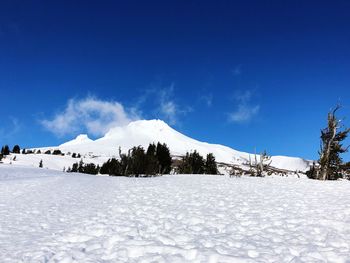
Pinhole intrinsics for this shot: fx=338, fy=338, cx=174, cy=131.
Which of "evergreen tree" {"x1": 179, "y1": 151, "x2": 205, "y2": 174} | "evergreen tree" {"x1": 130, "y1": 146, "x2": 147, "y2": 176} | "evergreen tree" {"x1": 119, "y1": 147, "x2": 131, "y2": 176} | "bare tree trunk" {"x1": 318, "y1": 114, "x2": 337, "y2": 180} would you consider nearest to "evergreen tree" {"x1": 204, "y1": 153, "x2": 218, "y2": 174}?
"evergreen tree" {"x1": 179, "y1": 151, "x2": 205, "y2": 174}

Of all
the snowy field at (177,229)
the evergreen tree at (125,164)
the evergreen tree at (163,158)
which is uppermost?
the evergreen tree at (163,158)

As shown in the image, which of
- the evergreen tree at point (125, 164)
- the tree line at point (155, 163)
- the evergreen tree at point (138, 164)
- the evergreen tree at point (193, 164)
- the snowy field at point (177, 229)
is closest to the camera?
the snowy field at point (177, 229)

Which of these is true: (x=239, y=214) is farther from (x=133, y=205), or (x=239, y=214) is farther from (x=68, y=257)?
(x=68, y=257)

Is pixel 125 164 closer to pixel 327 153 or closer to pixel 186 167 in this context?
pixel 186 167

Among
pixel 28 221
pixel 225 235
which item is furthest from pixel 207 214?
pixel 28 221

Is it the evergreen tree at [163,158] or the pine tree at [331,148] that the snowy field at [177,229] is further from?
the evergreen tree at [163,158]

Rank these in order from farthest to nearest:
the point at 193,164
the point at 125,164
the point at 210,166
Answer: the point at 210,166 → the point at 193,164 → the point at 125,164

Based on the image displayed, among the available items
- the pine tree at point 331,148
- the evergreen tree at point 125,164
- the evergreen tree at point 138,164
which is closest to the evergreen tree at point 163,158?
the evergreen tree at point 125,164

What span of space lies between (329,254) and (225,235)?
2626mm

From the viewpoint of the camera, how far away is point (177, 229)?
967 centimetres

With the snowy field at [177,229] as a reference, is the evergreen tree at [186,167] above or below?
above

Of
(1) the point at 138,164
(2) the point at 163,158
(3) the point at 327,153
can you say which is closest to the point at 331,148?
(3) the point at 327,153

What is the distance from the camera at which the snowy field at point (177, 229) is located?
23.8ft

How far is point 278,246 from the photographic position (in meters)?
7.94
